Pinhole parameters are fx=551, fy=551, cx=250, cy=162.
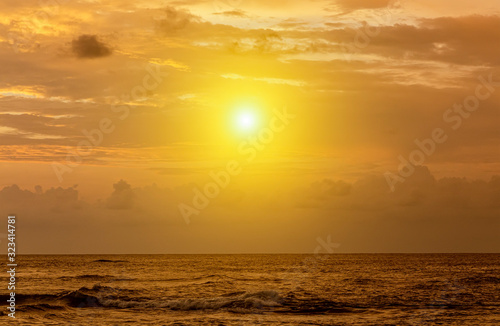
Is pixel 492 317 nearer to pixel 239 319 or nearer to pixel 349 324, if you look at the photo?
pixel 349 324

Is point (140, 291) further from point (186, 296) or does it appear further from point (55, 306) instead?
point (55, 306)

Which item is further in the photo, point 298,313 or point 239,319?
point 298,313

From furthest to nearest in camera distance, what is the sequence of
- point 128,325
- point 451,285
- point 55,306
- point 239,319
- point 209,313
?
point 451,285
point 55,306
point 209,313
point 239,319
point 128,325

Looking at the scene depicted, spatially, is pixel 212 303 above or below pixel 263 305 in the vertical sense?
above

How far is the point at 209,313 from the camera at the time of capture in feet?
163

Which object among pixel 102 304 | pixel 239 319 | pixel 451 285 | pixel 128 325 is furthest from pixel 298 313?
pixel 451 285

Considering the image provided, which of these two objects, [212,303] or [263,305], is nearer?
[263,305]

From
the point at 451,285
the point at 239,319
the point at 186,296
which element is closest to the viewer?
the point at 239,319

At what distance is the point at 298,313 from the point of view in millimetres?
49719

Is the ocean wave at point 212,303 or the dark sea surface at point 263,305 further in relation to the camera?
the ocean wave at point 212,303

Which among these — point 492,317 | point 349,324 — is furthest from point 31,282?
point 492,317

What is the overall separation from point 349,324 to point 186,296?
81.2ft

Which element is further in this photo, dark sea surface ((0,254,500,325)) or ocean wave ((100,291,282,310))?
ocean wave ((100,291,282,310))

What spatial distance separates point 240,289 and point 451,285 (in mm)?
30644
